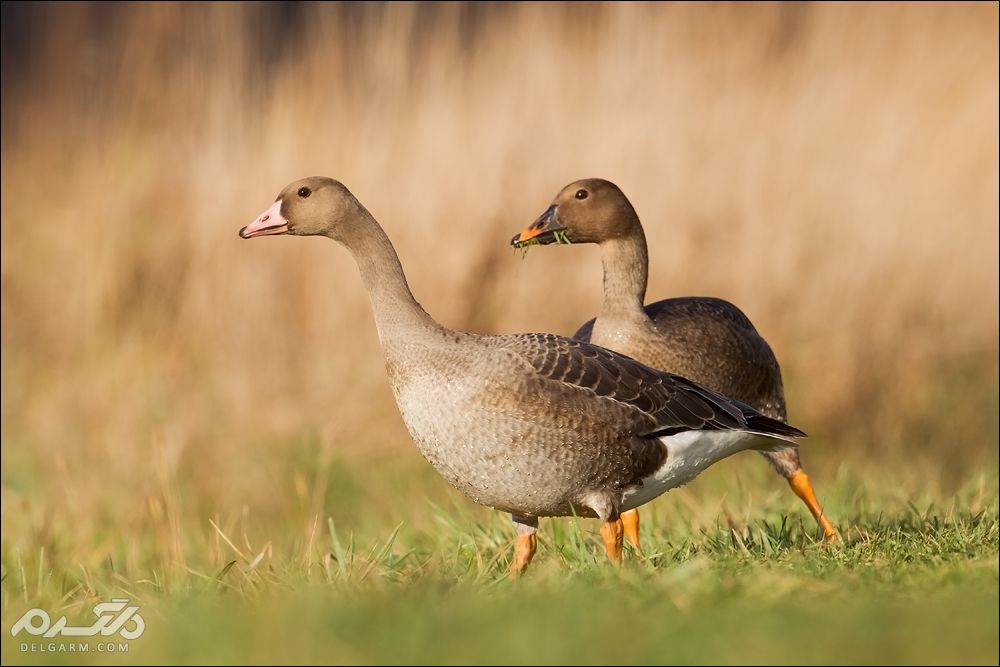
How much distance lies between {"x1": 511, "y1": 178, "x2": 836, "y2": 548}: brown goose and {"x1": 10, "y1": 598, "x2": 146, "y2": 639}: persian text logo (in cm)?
259

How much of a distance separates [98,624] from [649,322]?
10.4 ft

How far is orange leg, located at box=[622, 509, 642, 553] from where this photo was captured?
6.64 meters

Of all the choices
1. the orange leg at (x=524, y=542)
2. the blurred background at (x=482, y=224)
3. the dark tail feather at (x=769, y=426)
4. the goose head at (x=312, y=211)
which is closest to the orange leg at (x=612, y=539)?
the orange leg at (x=524, y=542)

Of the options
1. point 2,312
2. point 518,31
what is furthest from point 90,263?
point 518,31

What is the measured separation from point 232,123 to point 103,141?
4.05ft

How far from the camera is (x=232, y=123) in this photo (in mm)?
10609

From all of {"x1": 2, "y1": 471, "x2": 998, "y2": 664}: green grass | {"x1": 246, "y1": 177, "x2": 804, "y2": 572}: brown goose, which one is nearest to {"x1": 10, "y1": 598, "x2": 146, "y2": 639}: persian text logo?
{"x1": 2, "y1": 471, "x2": 998, "y2": 664}: green grass

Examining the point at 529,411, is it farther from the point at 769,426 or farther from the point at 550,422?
the point at 769,426

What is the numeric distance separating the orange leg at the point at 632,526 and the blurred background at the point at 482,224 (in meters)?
3.05

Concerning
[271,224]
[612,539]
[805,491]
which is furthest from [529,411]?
[805,491]

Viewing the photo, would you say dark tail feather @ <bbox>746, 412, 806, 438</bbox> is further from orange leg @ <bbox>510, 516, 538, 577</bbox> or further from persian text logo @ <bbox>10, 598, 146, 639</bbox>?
persian text logo @ <bbox>10, 598, 146, 639</bbox>

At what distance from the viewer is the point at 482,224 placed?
1028 centimetres

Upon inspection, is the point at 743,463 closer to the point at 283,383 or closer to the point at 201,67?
the point at 283,383

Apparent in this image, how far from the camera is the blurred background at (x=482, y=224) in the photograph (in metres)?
10.2
